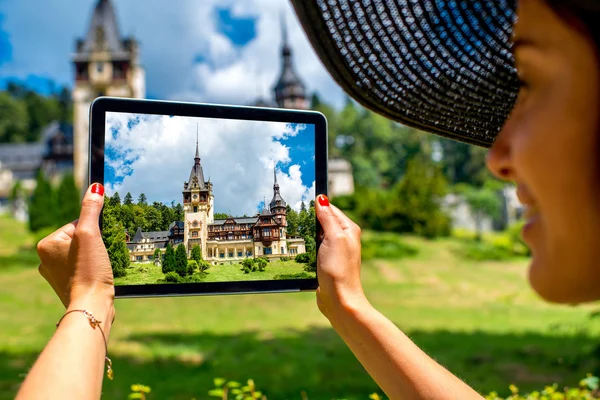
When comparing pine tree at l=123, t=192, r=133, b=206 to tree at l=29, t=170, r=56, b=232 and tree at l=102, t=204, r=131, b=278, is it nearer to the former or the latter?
tree at l=102, t=204, r=131, b=278

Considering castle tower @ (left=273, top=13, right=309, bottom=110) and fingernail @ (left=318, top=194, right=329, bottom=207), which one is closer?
fingernail @ (left=318, top=194, right=329, bottom=207)

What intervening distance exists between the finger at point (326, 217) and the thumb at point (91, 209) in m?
0.38

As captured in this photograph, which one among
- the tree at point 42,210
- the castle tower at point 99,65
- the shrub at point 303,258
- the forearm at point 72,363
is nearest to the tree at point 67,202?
the tree at point 42,210

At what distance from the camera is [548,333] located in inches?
209

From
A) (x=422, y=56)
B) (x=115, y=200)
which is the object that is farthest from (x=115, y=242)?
(x=422, y=56)

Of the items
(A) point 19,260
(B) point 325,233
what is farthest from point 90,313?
(A) point 19,260

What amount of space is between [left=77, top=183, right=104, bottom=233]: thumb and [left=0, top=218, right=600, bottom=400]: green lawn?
2.77 metres

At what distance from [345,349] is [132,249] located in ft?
13.6

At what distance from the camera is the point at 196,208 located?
1.07 metres

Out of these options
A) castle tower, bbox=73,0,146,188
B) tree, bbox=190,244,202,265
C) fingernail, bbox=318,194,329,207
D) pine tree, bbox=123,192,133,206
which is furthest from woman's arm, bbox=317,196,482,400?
castle tower, bbox=73,0,146,188

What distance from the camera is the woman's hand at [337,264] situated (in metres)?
0.97

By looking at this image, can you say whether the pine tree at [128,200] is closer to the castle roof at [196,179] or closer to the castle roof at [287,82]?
the castle roof at [196,179]

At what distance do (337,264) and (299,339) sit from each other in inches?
177

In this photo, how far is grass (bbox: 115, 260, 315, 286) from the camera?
0.99 m
